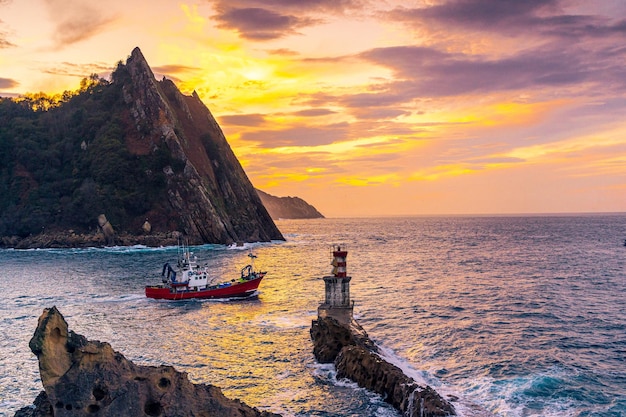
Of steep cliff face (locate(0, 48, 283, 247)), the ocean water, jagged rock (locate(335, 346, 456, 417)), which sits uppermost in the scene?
steep cliff face (locate(0, 48, 283, 247))

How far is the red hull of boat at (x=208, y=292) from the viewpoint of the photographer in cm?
5478

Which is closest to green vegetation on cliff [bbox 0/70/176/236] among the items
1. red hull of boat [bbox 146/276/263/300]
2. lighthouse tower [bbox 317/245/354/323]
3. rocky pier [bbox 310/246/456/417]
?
red hull of boat [bbox 146/276/263/300]

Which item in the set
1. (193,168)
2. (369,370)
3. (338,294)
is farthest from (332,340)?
(193,168)

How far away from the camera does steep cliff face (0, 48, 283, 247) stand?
433ft

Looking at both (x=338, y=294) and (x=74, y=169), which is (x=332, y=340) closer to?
(x=338, y=294)

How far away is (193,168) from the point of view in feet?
465

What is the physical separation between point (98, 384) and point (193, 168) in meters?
132

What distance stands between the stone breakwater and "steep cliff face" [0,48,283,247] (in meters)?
103

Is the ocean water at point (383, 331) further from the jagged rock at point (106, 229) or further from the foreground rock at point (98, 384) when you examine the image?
the jagged rock at point (106, 229)

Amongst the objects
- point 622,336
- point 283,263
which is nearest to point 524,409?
point 622,336

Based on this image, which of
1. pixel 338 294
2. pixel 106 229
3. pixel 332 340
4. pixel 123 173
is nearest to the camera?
pixel 332 340

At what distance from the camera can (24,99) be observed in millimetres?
187250

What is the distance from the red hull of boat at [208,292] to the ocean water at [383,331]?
50.8 inches

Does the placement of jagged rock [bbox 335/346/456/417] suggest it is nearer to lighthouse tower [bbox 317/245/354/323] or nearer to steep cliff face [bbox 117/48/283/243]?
lighthouse tower [bbox 317/245/354/323]
